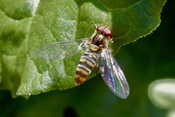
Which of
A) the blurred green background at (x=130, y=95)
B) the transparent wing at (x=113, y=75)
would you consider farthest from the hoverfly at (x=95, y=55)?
the blurred green background at (x=130, y=95)

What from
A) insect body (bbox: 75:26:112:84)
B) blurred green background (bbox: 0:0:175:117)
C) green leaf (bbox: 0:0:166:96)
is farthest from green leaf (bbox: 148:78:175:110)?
green leaf (bbox: 0:0:166:96)

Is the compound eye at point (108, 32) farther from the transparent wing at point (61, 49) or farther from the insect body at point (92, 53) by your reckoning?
the transparent wing at point (61, 49)

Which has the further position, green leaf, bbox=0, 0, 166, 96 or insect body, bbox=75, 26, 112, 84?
insect body, bbox=75, 26, 112, 84

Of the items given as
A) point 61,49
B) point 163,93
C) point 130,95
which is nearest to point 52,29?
point 61,49

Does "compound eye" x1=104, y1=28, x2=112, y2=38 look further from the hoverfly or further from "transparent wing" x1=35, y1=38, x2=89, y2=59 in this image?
"transparent wing" x1=35, y1=38, x2=89, y2=59

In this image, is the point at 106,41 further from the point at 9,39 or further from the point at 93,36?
the point at 9,39

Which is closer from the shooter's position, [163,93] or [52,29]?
[52,29]

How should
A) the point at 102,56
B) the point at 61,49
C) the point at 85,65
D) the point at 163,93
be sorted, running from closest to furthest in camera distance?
the point at 85,65 → the point at 61,49 → the point at 102,56 → the point at 163,93

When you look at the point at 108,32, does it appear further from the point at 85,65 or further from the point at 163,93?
the point at 163,93
